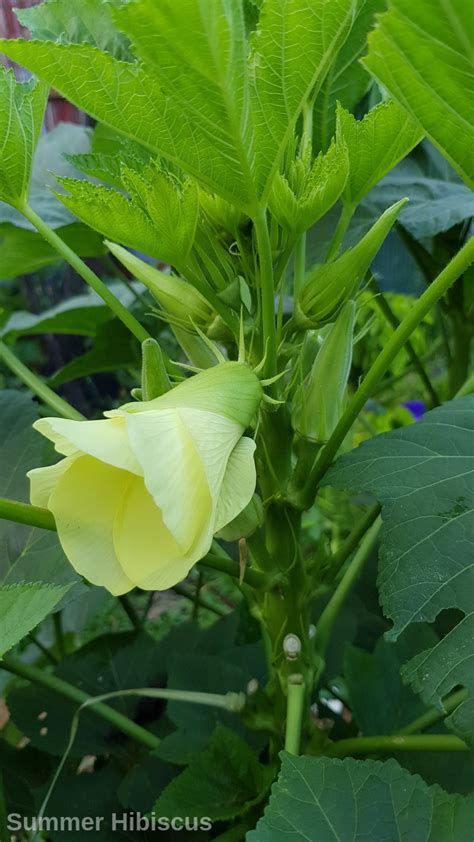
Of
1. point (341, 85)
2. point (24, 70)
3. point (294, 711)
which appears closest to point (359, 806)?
point (294, 711)

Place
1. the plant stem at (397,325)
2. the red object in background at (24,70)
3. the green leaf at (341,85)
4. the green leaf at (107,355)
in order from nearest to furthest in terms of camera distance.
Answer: the green leaf at (341,85) < the plant stem at (397,325) < the green leaf at (107,355) < the red object in background at (24,70)

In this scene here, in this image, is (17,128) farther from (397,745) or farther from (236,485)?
(397,745)

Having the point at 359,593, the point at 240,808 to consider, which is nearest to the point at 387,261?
the point at 359,593

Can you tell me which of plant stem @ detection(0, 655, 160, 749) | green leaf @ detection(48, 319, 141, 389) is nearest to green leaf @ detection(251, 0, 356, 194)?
plant stem @ detection(0, 655, 160, 749)

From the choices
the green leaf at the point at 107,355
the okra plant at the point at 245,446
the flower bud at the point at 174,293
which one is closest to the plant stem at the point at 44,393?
the okra plant at the point at 245,446

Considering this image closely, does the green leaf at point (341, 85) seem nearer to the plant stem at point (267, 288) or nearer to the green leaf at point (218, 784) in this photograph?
the plant stem at point (267, 288)

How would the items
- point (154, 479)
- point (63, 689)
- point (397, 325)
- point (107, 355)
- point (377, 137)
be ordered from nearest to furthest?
1. point (154, 479)
2. point (377, 137)
3. point (63, 689)
4. point (397, 325)
5. point (107, 355)

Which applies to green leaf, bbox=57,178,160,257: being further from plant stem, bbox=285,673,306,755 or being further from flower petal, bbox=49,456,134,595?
plant stem, bbox=285,673,306,755
